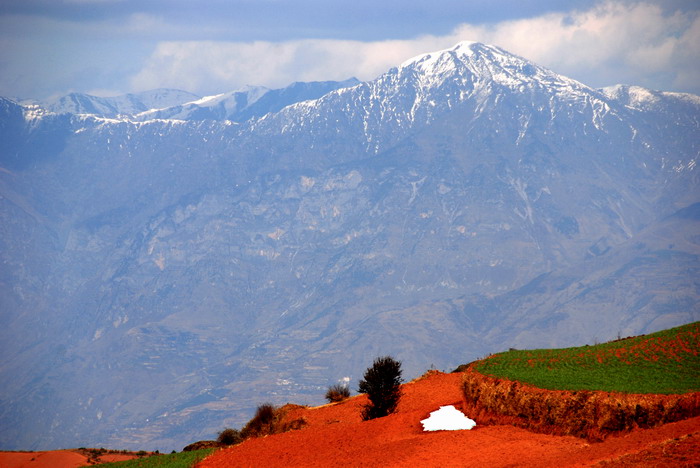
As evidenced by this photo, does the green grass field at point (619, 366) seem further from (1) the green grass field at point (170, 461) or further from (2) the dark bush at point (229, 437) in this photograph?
(2) the dark bush at point (229, 437)

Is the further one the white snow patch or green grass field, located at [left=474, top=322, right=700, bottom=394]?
the white snow patch

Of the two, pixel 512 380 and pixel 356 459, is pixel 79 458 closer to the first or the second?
pixel 356 459

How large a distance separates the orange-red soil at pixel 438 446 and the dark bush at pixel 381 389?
88cm

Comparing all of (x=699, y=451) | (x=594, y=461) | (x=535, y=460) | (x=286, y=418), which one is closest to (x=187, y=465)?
(x=286, y=418)

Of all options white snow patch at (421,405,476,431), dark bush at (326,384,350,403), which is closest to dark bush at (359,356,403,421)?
white snow patch at (421,405,476,431)

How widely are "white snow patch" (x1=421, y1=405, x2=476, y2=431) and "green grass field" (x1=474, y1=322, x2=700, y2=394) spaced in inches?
119

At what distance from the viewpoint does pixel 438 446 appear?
3509 centimetres

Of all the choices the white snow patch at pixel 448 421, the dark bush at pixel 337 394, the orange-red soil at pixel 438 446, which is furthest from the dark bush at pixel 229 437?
the white snow patch at pixel 448 421

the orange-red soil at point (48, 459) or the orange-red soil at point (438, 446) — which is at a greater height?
the orange-red soil at point (48, 459)

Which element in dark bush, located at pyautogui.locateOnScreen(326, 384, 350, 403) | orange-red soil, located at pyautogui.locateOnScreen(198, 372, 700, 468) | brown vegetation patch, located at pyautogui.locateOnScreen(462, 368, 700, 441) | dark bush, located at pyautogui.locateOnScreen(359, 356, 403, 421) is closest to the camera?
orange-red soil, located at pyautogui.locateOnScreen(198, 372, 700, 468)

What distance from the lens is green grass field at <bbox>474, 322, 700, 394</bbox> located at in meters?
35.0

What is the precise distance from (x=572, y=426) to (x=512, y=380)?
4.98m

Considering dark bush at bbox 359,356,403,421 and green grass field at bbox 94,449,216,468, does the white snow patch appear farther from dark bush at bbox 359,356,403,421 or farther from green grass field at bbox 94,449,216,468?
green grass field at bbox 94,449,216,468

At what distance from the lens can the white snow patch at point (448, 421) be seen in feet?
125
